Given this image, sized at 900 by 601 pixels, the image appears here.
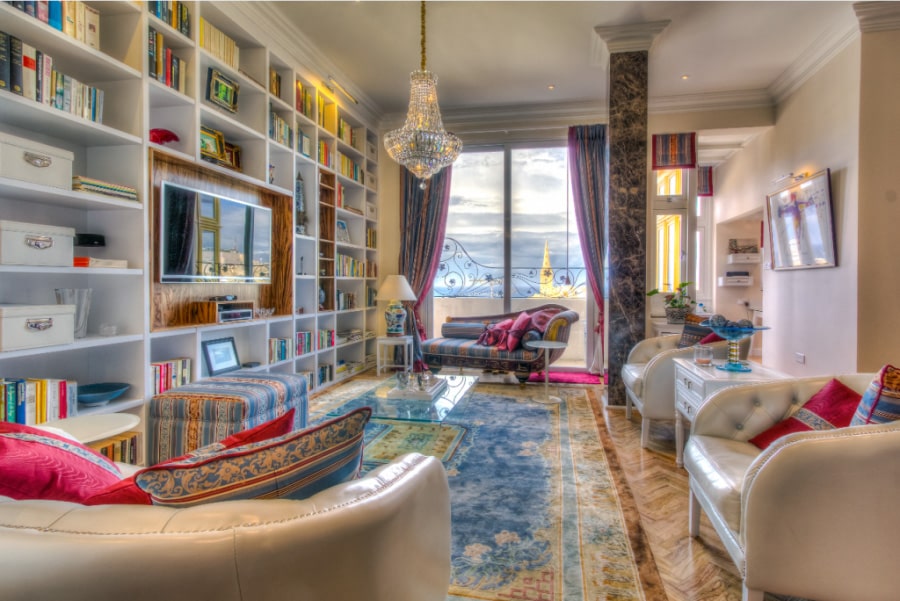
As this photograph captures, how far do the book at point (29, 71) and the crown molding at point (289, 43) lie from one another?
4.80 feet

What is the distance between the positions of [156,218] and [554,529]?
114 inches

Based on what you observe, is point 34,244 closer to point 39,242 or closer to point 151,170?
point 39,242

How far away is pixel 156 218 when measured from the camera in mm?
2932

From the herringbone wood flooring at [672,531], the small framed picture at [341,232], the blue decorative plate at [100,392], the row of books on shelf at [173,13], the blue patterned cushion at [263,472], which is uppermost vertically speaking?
the row of books on shelf at [173,13]

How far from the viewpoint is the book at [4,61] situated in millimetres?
2057

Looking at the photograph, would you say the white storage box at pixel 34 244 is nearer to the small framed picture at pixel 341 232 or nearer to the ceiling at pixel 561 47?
the ceiling at pixel 561 47

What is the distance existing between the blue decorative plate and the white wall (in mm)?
5193

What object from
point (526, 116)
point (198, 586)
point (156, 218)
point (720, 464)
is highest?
point (526, 116)

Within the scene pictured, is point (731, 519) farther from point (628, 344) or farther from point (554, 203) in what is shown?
point (554, 203)

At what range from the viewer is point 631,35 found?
399 centimetres

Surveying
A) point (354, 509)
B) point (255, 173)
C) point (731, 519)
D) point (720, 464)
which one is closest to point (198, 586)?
point (354, 509)

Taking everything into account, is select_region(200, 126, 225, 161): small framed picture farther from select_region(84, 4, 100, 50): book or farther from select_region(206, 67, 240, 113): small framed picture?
select_region(84, 4, 100, 50): book

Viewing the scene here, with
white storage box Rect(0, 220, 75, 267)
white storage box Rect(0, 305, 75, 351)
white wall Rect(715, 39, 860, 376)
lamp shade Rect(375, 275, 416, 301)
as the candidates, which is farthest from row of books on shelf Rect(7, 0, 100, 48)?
white wall Rect(715, 39, 860, 376)

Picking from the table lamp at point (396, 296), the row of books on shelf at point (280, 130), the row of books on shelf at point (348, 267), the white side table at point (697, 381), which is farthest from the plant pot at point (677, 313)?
the row of books on shelf at point (280, 130)
